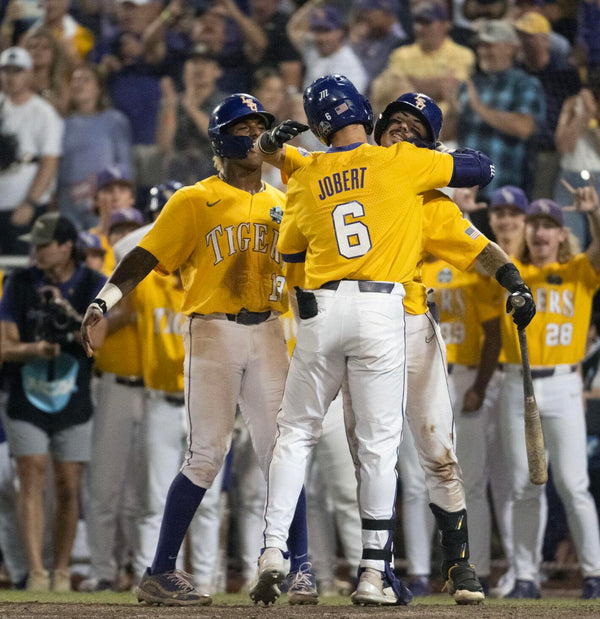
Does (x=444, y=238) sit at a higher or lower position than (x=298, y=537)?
higher

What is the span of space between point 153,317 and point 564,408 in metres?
2.34

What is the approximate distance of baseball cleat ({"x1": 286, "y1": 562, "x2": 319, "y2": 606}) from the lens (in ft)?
14.7

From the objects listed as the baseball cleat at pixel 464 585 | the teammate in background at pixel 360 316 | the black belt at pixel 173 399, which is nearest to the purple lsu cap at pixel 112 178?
the black belt at pixel 173 399

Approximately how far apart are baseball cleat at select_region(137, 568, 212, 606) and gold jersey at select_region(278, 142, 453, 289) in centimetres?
131

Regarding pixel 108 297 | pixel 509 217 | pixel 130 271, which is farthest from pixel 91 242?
pixel 108 297

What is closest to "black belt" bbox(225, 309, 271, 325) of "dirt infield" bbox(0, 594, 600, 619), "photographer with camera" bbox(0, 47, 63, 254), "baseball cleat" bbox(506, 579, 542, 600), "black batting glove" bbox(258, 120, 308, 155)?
Answer: "black batting glove" bbox(258, 120, 308, 155)

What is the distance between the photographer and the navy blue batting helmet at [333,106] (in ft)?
14.5

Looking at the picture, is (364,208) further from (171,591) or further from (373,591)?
(171,591)

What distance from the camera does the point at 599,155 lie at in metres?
8.73

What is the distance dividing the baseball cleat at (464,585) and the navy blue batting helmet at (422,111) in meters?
1.72

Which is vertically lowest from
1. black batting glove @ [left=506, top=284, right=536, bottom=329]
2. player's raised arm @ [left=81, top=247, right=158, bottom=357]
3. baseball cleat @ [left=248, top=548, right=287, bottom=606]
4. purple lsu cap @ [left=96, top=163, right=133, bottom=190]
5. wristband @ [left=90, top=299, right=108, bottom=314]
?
baseball cleat @ [left=248, top=548, right=287, bottom=606]

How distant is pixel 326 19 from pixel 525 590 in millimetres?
5388

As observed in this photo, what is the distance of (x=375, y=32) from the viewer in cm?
965

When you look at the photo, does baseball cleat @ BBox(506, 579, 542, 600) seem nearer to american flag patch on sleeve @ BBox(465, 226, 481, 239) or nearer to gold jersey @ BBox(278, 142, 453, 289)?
american flag patch on sleeve @ BBox(465, 226, 481, 239)
